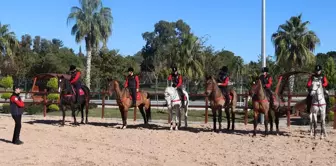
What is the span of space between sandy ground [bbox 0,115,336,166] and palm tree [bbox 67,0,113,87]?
28396mm

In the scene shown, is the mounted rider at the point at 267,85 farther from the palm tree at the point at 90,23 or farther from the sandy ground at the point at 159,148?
the palm tree at the point at 90,23

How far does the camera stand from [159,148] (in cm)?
1169

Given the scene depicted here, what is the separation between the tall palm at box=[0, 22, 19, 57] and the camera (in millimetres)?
41531

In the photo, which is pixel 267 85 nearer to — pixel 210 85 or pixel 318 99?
pixel 318 99

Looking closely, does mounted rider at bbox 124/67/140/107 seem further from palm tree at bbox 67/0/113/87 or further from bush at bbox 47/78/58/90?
palm tree at bbox 67/0/113/87

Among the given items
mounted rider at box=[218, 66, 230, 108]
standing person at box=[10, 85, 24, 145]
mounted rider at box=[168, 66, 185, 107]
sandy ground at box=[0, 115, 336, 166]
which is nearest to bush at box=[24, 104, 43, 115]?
sandy ground at box=[0, 115, 336, 166]

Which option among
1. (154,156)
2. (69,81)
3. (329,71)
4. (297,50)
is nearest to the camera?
(154,156)

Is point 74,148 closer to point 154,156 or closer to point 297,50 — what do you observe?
point 154,156

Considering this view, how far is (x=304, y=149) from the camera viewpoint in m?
11.3

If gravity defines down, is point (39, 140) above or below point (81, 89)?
below

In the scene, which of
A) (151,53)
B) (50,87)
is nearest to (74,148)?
(50,87)

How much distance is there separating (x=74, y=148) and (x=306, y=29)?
33.9m

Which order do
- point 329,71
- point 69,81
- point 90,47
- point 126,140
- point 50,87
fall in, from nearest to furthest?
point 126,140
point 69,81
point 50,87
point 90,47
point 329,71

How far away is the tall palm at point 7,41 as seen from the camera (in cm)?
4153
